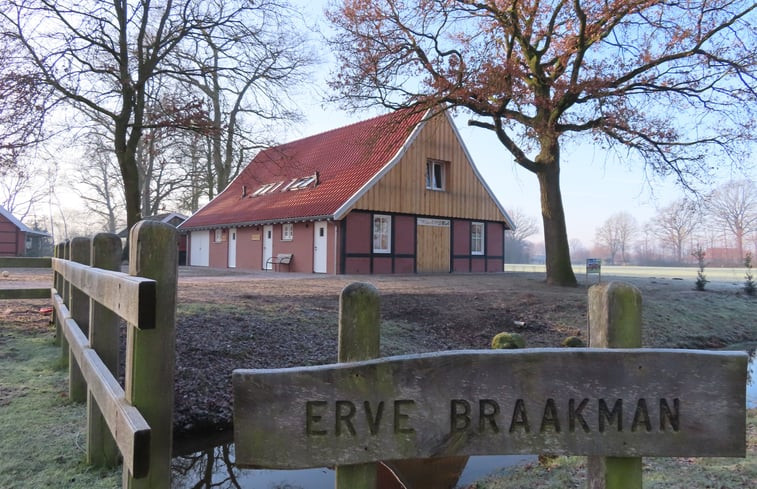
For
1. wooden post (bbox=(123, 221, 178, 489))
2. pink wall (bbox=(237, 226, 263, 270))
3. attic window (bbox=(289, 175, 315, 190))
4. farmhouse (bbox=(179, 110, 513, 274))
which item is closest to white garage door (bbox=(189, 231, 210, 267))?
farmhouse (bbox=(179, 110, 513, 274))

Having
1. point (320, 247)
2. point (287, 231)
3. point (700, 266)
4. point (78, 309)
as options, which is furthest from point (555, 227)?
point (78, 309)

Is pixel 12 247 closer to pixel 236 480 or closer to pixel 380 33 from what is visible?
pixel 380 33

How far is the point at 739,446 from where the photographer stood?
1.66 metres

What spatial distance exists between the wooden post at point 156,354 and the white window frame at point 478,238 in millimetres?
24850

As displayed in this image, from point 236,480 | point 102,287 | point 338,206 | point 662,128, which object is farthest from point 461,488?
point 338,206

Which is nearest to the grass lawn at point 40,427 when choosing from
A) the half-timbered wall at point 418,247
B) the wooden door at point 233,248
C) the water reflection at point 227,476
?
the water reflection at point 227,476

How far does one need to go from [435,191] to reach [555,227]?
27.6ft

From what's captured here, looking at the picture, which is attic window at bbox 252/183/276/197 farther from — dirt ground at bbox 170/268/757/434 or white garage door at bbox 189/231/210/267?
dirt ground at bbox 170/268/757/434

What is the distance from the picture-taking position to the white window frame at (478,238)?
1032 inches

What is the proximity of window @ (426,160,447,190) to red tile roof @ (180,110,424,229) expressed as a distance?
2400mm

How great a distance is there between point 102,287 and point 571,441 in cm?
192

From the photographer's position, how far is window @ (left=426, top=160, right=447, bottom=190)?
24486mm

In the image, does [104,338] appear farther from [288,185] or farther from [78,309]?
[288,185]

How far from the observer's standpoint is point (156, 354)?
1.75m
